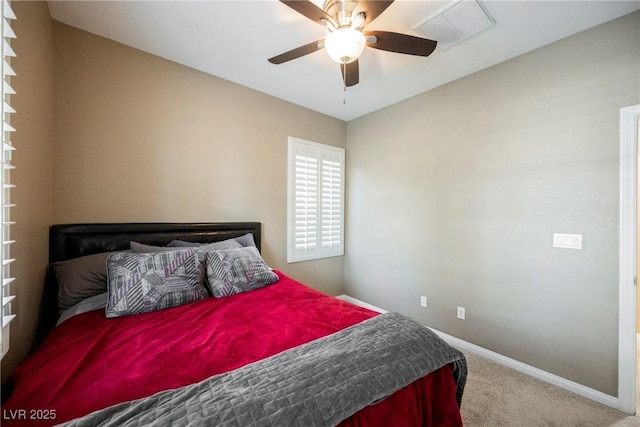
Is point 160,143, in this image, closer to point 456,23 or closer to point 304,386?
point 304,386

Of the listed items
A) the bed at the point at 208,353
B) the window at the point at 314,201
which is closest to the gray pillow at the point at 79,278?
the bed at the point at 208,353

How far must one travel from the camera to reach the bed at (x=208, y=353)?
85 centimetres

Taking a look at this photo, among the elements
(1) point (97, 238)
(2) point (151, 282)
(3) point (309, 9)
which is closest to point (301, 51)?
(3) point (309, 9)

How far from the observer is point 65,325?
4.74 feet

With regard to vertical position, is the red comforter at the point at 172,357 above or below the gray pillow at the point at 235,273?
below

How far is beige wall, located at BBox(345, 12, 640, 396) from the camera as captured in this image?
6.11 feet

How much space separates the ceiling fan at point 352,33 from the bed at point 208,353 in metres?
1.59

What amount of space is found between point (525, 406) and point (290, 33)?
3.26 m

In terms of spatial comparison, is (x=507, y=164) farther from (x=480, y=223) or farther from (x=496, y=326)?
(x=496, y=326)

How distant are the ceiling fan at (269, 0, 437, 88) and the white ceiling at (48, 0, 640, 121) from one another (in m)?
0.33

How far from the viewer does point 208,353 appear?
46.1 inches

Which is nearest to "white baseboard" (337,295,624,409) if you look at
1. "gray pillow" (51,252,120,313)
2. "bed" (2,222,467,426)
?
"bed" (2,222,467,426)

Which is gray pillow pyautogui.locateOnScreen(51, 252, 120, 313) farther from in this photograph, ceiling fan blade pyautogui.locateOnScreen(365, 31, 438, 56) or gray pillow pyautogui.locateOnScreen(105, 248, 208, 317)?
ceiling fan blade pyautogui.locateOnScreen(365, 31, 438, 56)

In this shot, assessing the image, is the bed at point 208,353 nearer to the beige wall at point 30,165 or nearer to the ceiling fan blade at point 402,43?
the beige wall at point 30,165
